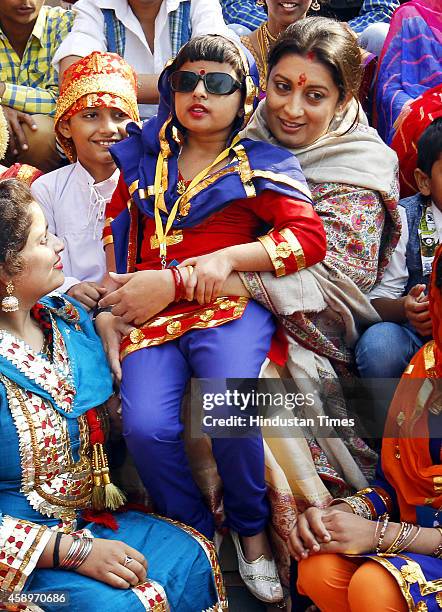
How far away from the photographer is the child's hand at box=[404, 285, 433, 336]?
10.1 ft

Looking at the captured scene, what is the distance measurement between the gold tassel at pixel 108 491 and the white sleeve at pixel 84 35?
2.20 metres

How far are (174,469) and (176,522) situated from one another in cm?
17

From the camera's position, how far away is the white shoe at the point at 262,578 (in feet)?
9.46

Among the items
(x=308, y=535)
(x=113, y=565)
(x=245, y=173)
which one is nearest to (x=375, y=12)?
(x=245, y=173)

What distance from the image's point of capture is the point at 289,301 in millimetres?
3000

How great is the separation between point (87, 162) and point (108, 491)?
1561 millimetres

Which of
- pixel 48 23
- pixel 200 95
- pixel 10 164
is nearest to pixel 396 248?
pixel 200 95

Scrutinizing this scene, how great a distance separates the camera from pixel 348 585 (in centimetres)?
260

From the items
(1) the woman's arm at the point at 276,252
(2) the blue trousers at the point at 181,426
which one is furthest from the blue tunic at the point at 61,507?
(1) the woman's arm at the point at 276,252

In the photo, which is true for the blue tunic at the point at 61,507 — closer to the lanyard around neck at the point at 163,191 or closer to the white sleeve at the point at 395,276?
the lanyard around neck at the point at 163,191

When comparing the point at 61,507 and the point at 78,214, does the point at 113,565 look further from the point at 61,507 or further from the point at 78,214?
the point at 78,214

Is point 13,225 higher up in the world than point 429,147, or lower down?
lower down

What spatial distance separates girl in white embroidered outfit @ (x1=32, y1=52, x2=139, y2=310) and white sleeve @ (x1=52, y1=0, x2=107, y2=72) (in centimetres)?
44

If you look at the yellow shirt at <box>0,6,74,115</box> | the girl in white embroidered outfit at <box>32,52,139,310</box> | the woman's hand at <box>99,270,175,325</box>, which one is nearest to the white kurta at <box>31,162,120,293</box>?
the girl in white embroidered outfit at <box>32,52,139,310</box>
